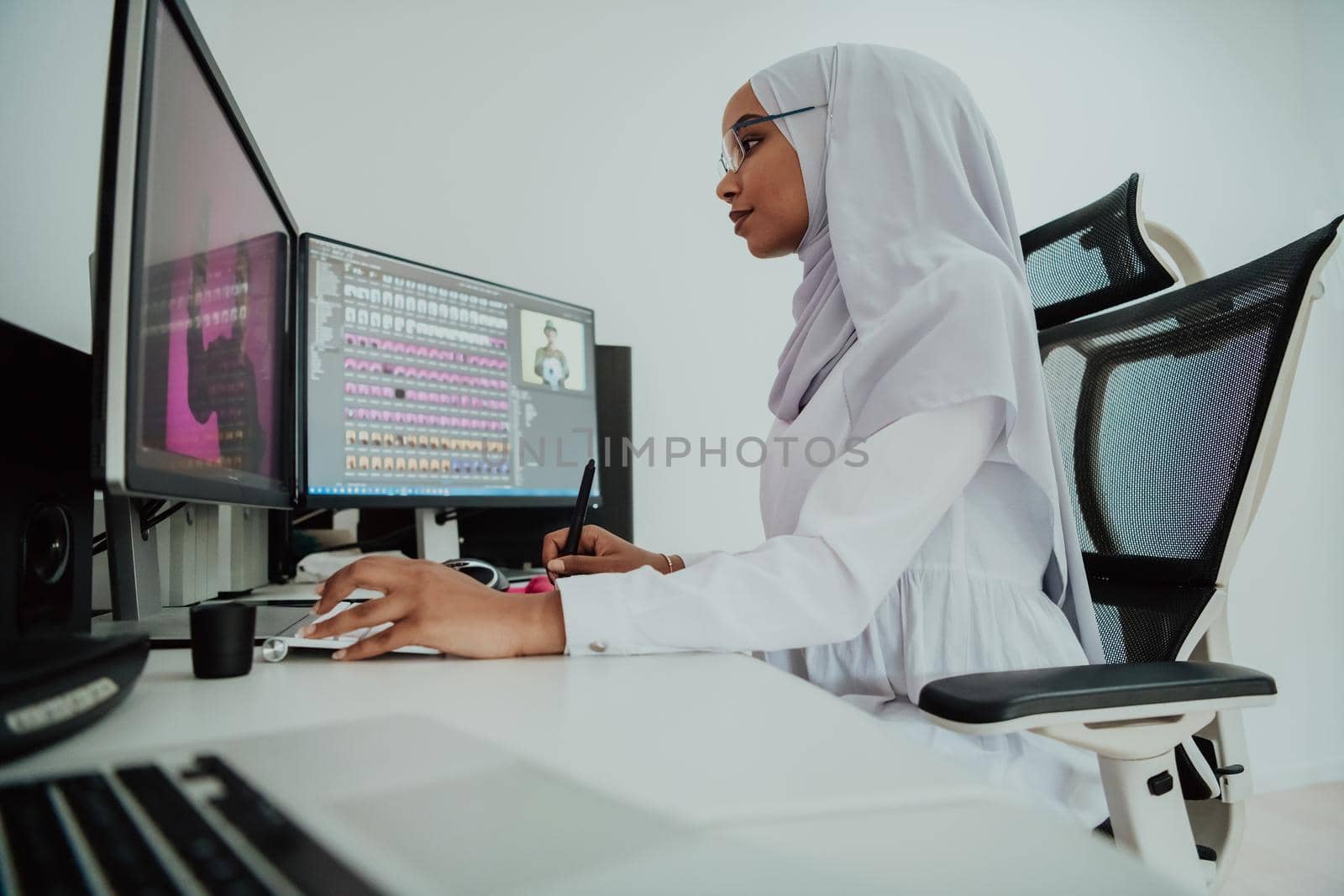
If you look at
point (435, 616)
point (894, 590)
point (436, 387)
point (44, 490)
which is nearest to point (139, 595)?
point (44, 490)

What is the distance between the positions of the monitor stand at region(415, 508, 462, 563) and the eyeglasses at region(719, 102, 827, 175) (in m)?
0.74

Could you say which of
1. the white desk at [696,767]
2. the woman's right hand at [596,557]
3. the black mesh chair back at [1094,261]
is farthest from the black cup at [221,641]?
the black mesh chair back at [1094,261]

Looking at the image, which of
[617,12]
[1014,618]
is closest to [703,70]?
[617,12]

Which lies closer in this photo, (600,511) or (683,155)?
(600,511)

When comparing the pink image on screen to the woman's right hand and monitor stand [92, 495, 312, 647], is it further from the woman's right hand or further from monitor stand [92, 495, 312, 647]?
the woman's right hand

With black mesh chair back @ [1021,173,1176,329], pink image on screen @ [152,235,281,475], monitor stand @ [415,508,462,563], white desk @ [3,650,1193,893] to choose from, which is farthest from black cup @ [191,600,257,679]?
black mesh chair back @ [1021,173,1176,329]

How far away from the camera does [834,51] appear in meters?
0.96

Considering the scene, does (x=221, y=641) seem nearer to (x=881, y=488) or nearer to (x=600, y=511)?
(x=881, y=488)

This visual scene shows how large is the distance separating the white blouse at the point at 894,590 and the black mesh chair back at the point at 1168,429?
0.58ft

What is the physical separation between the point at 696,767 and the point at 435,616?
1.02 ft

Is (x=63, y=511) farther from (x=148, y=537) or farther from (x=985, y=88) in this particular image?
(x=985, y=88)

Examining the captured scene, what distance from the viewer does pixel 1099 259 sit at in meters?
1.01

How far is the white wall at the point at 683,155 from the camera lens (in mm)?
1514

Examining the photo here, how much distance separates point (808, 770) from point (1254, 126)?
118 inches
